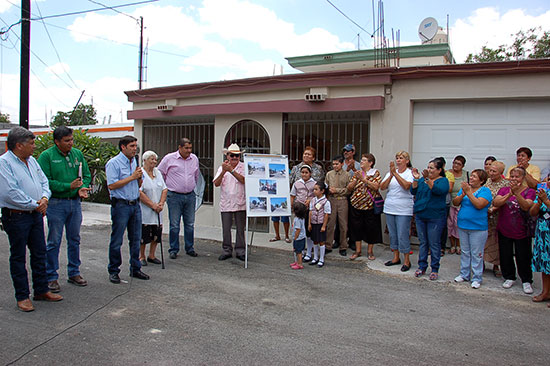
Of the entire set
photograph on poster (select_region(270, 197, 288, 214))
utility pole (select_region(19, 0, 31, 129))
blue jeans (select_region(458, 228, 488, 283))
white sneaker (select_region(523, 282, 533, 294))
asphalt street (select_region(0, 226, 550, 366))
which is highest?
utility pole (select_region(19, 0, 31, 129))

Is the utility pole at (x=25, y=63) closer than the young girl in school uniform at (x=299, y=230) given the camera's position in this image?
No

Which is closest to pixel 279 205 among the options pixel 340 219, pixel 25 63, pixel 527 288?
pixel 340 219

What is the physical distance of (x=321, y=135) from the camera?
10.4 metres

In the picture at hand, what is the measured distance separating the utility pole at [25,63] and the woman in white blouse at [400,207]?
967 cm

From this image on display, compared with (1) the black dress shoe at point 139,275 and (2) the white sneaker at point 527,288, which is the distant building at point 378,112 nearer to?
(2) the white sneaker at point 527,288

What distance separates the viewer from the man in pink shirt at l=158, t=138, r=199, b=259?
7.56 m

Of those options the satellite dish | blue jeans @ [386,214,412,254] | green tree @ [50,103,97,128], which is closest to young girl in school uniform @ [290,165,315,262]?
blue jeans @ [386,214,412,254]

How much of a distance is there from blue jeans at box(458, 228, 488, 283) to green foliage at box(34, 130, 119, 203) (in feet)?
38.0

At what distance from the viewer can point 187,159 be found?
7695 mm

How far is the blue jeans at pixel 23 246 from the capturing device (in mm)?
4676

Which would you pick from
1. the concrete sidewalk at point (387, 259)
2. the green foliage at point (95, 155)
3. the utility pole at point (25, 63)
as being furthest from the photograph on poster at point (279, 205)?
the green foliage at point (95, 155)

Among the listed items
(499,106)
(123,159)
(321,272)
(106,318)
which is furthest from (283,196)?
(499,106)

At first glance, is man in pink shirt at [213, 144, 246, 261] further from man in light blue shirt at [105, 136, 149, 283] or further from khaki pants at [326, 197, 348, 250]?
man in light blue shirt at [105, 136, 149, 283]

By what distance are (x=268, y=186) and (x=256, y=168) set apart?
0.37m
